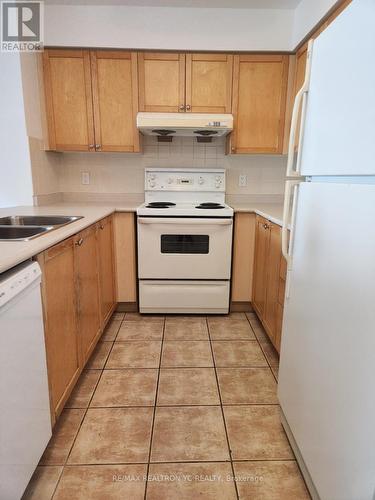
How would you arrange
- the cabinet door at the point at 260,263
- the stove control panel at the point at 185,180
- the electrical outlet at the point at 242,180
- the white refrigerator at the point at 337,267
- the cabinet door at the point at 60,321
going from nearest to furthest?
the white refrigerator at the point at 337,267 < the cabinet door at the point at 60,321 < the cabinet door at the point at 260,263 < the stove control panel at the point at 185,180 < the electrical outlet at the point at 242,180

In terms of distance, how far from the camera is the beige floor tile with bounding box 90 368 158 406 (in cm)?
174

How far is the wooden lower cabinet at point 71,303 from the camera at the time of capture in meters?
1.37

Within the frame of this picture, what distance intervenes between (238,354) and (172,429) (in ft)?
2.62

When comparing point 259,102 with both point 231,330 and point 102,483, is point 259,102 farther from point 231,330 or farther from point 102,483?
point 102,483

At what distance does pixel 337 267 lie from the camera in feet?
3.34

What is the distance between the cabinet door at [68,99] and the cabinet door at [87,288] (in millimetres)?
1099

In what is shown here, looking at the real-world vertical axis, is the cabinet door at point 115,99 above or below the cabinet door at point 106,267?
above

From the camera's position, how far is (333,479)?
3.32 feet

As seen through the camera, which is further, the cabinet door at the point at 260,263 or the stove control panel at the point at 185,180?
the stove control panel at the point at 185,180

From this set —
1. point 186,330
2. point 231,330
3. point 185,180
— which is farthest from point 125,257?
point 231,330

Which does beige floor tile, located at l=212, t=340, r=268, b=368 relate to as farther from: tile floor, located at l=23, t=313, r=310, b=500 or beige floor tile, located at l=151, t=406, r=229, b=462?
beige floor tile, located at l=151, t=406, r=229, b=462

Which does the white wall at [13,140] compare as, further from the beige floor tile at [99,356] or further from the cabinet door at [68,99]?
the beige floor tile at [99,356]

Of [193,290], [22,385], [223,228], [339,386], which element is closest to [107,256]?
[193,290]

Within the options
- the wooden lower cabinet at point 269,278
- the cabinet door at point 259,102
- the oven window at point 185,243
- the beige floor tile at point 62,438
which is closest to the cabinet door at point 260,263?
the wooden lower cabinet at point 269,278
